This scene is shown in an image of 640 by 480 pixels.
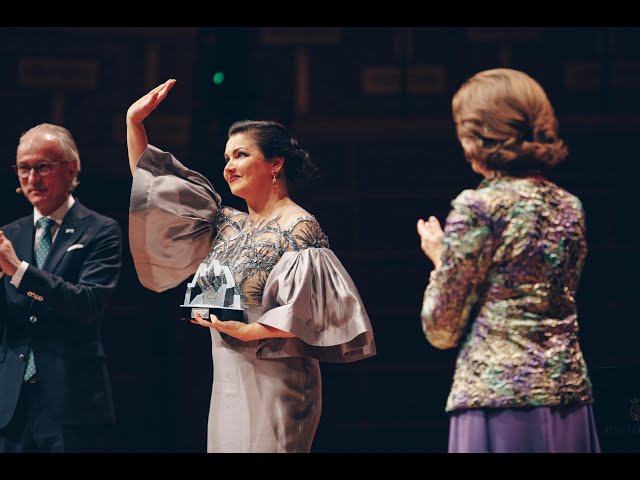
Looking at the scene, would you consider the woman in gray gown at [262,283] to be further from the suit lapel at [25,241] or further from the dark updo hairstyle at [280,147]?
the suit lapel at [25,241]

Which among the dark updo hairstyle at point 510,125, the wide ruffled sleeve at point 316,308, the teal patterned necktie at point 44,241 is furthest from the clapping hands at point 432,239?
the teal patterned necktie at point 44,241

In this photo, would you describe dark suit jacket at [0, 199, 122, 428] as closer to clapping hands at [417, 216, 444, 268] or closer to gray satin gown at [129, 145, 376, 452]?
gray satin gown at [129, 145, 376, 452]

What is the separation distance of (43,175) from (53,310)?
0.46 meters

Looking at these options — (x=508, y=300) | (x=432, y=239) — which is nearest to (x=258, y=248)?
(x=432, y=239)

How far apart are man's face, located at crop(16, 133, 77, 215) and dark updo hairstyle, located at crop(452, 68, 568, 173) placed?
159 cm

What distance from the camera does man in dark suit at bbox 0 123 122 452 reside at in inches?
127

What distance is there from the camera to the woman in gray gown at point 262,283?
296cm

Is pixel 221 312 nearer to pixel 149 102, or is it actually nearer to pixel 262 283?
pixel 262 283

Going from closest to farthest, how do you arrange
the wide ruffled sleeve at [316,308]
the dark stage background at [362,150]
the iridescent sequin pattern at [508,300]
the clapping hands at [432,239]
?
the iridescent sequin pattern at [508,300] → the clapping hands at [432,239] → the wide ruffled sleeve at [316,308] → the dark stage background at [362,150]

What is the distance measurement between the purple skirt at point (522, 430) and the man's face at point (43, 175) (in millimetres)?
1703

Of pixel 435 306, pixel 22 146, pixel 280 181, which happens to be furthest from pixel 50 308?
pixel 435 306

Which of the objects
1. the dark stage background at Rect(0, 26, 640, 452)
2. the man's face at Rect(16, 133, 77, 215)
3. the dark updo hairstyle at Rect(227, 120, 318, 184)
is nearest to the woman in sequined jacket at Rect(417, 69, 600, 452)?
the dark updo hairstyle at Rect(227, 120, 318, 184)

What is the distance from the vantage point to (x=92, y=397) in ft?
10.8

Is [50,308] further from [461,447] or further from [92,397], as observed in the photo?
[461,447]
